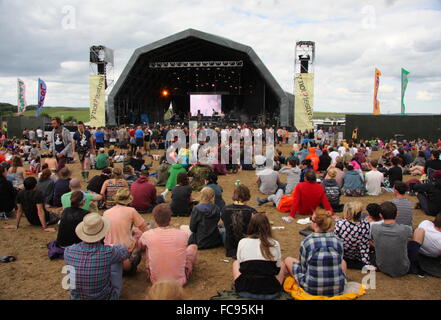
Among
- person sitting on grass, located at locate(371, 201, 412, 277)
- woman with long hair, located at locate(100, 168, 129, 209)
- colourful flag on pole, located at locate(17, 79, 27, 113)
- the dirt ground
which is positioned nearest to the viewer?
the dirt ground

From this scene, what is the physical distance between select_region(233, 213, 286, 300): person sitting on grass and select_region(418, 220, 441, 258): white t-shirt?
205 cm

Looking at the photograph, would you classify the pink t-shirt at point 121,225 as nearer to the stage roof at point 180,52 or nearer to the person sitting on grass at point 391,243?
the person sitting on grass at point 391,243

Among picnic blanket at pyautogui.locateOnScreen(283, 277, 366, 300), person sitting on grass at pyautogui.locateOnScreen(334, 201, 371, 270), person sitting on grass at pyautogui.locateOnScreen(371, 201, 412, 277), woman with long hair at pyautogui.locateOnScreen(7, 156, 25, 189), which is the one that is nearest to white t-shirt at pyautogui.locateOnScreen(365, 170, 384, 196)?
person sitting on grass at pyautogui.locateOnScreen(371, 201, 412, 277)

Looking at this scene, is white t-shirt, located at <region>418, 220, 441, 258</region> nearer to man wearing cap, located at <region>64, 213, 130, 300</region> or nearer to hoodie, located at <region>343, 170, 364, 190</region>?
man wearing cap, located at <region>64, 213, 130, 300</region>

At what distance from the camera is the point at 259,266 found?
3.27 metres

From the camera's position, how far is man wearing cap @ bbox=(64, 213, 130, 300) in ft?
10.4

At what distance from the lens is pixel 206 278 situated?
426 cm

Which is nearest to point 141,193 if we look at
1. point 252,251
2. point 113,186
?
point 113,186

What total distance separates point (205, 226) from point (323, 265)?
80.1 inches

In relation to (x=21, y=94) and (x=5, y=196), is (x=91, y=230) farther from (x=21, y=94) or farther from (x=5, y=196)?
(x=21, y=94)

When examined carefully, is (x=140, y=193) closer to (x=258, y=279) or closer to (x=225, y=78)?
(x=258, y=279)

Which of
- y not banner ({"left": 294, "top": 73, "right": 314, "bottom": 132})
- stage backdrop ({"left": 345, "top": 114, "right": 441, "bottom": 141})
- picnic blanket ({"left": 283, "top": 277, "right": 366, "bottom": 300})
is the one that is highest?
y not banner ({"left": 294, "top": 73, "right": 314, "bottom": 132})

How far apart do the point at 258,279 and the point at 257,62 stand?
61.0 feet

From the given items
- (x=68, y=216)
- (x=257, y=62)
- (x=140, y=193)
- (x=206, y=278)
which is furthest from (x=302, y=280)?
(x=257, y=62)
